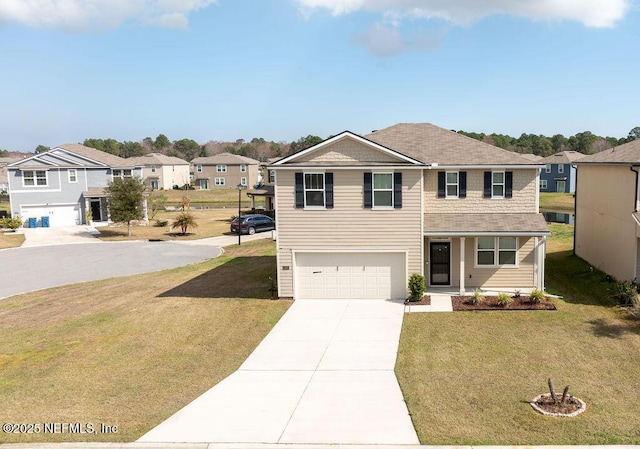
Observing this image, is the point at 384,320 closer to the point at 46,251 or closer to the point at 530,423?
the point at 530,423

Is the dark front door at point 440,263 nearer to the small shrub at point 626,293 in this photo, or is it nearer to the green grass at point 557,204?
the small shrub at point 626,293

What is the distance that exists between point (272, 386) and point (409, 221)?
10348 mm

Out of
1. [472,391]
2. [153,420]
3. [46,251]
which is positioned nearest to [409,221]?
[472,391]

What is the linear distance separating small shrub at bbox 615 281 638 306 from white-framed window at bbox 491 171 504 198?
5819 millimetres

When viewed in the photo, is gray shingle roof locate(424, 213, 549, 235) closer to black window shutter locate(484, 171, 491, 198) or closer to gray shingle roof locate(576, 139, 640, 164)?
black window shutter locate(484, 171, 491, 198)

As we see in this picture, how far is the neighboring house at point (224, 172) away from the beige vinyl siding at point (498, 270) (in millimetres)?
74490

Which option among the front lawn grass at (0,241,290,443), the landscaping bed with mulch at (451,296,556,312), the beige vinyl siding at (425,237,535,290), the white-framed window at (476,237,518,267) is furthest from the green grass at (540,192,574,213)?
the front lawn grass at (0,241,290,443)

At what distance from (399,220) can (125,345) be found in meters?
11.5

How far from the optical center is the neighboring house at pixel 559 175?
7906 centimetres

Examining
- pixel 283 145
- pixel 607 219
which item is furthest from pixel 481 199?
pixel 283 145

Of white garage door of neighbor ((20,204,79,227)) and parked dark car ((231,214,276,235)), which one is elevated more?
white garage door of neighbor ((20,204,79,227))

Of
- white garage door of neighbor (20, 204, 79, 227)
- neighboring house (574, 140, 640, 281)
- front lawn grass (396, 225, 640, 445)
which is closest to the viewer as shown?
front lawn grass (396, 225, 640, 445)

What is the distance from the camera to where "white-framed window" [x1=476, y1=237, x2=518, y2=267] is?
2348 cm

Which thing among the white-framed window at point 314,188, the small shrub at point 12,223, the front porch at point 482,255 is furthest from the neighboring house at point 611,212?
the small shrub at point 12,223
